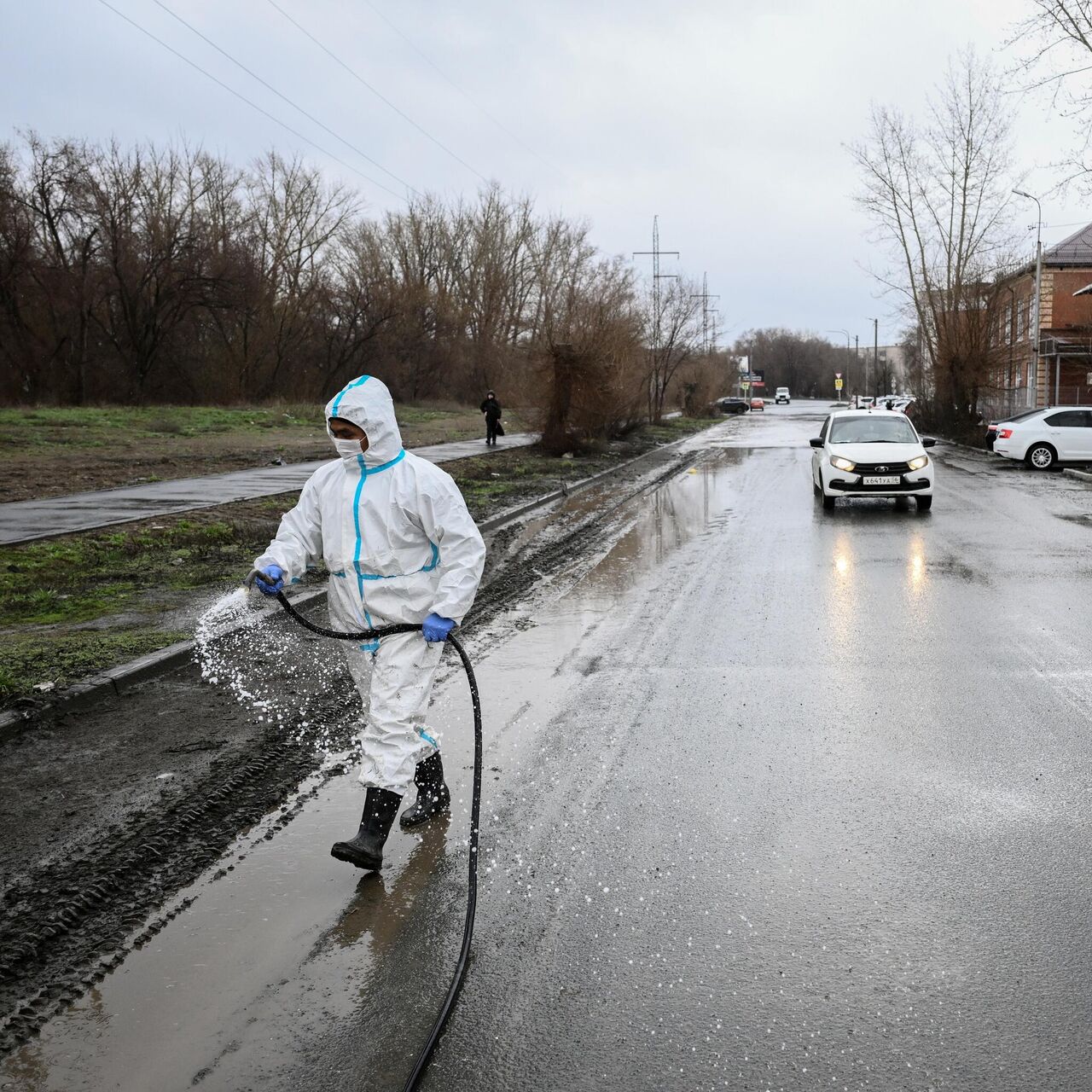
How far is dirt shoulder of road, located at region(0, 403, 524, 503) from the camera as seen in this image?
67.8 ft

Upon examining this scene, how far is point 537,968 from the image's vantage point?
11.4ft

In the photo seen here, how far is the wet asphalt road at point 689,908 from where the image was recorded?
301 cm

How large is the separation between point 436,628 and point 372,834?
2.73ft

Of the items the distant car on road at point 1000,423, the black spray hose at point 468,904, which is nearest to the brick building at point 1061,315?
the distant car on road at point 1000,423

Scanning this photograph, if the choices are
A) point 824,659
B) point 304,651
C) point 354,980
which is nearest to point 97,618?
point 304,651

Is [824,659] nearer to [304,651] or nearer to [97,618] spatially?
[304,651]

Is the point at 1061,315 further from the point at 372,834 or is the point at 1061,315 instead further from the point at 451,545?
the point at 372,834

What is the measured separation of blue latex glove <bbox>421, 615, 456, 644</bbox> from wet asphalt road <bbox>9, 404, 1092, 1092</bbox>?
90 centimetres

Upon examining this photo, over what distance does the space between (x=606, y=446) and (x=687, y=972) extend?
27930 mm

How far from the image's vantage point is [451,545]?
4.41 metres

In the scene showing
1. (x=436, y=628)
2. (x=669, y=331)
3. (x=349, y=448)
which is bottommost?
(x=436, y=628)

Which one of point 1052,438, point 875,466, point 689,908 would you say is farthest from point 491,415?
point 689,908

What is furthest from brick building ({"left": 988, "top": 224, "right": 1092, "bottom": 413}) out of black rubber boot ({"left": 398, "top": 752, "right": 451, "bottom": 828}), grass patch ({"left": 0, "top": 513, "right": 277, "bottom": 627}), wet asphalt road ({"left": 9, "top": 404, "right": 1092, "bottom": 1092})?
black rubber boot ({"left": 398, "top": 752, "right": 451, "bottom": 828})

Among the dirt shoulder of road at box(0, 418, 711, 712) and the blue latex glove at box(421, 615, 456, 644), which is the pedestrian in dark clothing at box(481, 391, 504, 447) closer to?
the dirt shoulder of road at box(0, 418, 711, 712)
